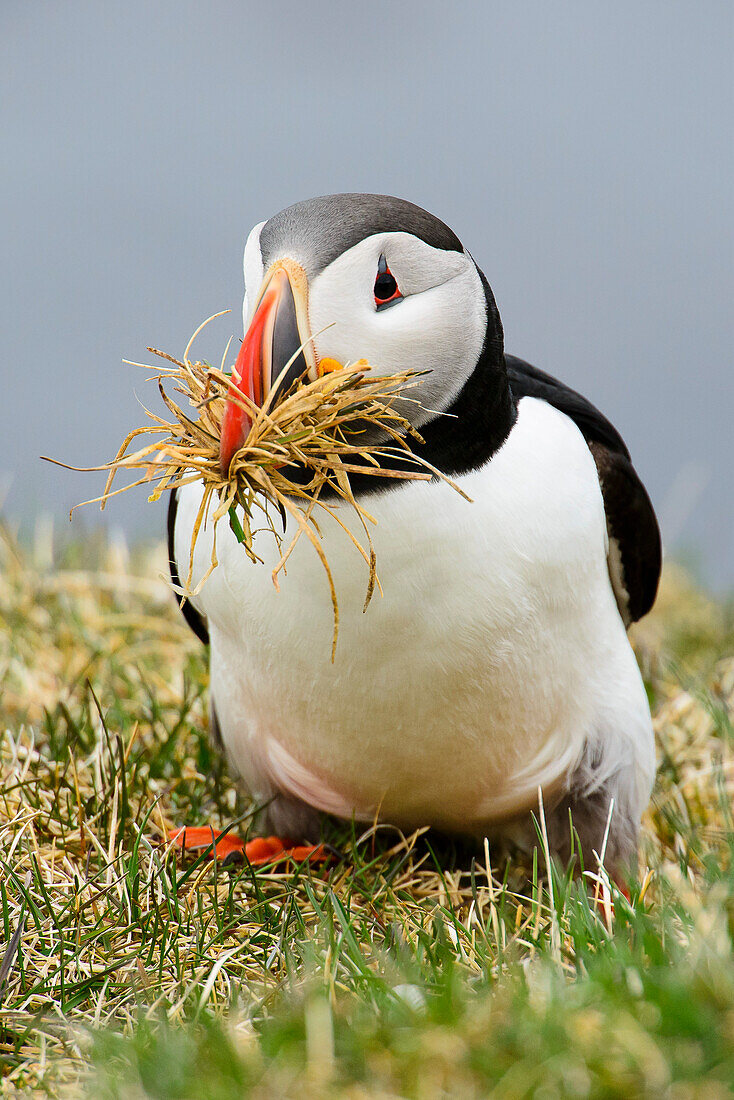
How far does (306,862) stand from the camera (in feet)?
9.36

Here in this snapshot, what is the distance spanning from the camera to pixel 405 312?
238cm

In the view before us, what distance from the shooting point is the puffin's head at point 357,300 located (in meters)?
2.20

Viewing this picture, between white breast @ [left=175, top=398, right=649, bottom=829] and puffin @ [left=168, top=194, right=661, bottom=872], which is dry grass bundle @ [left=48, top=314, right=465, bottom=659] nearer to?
puffin @ [left=168, top=194, right=661, bottom=872]

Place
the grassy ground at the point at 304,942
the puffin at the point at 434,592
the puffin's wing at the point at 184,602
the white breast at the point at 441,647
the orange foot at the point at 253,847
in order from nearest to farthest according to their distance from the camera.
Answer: the grassy ground at the point at 304,942, the puffin at the point at 434,592, the white breast at the point at 441,647, the orange foot at the point at 253,847, the puffin's wing at the point at 184,602

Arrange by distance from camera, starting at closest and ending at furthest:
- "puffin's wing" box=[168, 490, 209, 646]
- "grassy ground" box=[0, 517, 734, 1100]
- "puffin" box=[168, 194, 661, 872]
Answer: "grassy ground" box=[0, 517, 734, 1100]
"puffin" box=[168, 194, 661, 872]
"puffin's wing" box=[168, 490, 209, 646]

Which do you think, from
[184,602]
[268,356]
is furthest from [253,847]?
[268,356]

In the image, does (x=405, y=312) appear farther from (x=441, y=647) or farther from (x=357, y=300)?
(x=441, y=647)

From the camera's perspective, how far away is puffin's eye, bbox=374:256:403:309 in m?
2.37

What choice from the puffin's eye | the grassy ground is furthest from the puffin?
the grassy ground

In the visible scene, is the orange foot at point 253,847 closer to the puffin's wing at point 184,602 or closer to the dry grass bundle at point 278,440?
the puffin's wing at point 184,602

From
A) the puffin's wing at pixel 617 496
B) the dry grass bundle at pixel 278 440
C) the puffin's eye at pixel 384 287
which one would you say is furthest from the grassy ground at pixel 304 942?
the puffin's eye at pixel 384 287

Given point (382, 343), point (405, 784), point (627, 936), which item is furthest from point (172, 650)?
point (627, 936)

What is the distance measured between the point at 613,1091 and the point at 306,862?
4.47ft

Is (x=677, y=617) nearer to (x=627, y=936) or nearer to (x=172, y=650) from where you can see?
(x=172, y=650)
